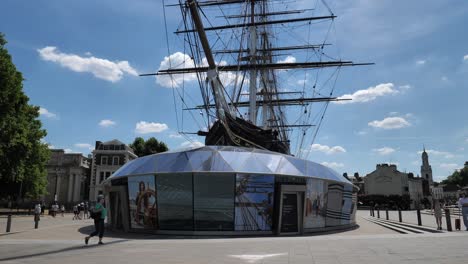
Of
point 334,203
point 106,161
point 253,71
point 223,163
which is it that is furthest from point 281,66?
point 106,161

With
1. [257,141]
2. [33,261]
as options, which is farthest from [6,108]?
[33,261]

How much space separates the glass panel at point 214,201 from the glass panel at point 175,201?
36 cm

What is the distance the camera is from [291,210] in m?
17.7

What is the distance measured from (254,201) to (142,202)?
18.6 ft

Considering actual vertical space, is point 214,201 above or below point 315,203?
above

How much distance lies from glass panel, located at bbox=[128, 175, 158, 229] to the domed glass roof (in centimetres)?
46

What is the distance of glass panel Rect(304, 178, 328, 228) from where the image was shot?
720 inches

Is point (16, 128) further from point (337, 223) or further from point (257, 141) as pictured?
point (337, 223)

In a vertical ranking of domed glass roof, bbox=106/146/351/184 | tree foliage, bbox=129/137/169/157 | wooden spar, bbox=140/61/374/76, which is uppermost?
wooden spar, bbox=140/61/374/76

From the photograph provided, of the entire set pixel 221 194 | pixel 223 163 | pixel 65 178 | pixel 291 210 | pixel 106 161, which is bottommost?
pixel 291 210

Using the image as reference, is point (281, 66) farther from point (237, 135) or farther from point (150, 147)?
point (150, 147)

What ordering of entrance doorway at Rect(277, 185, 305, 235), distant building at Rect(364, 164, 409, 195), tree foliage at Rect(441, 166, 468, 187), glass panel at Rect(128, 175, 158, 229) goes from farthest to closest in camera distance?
tree foliage at Rect(441, 166, 468, 187)
distant building at Rect(364, 164, 409, 195)
glass panel at Rect(128, 175, 158, 229)
entrance doorway at Rect(277, 185, 305, 235)

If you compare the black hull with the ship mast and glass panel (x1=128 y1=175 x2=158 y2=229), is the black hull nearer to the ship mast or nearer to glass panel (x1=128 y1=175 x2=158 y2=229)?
glass panel (x1=128 y1=175 x2=158 y2=229)

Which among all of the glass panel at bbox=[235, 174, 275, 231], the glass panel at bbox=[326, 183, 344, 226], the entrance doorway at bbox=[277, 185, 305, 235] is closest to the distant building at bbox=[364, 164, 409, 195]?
the glass panel at bbox=[326, 183, 344, 226]
